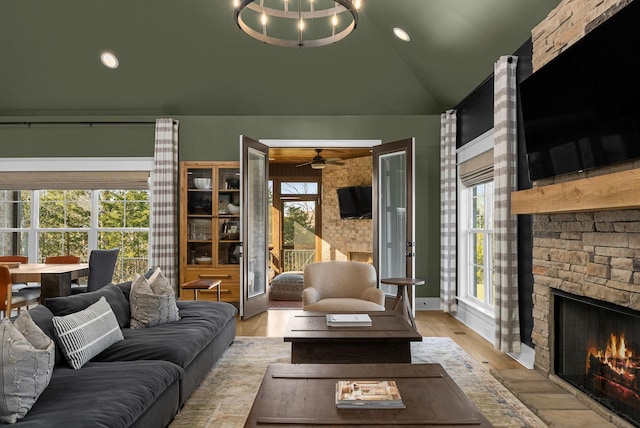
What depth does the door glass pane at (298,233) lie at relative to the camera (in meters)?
10.0

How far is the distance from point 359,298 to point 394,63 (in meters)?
3.09

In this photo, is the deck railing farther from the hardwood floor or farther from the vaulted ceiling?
the vaulted ceiling

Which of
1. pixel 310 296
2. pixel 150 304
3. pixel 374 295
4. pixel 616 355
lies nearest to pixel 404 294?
pixel 374 295

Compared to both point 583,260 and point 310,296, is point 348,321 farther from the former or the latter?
point 583,260

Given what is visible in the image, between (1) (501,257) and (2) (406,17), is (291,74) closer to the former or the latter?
(2) (406,17)

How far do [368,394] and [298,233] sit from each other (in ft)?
26.1

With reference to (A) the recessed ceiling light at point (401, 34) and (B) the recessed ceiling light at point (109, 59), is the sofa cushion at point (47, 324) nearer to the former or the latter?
(B) the recessed ceiling light at point (109, 59)

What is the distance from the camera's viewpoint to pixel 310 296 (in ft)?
15.3

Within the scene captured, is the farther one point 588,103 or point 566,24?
point 566,24

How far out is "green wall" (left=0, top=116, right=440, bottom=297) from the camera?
6.67 m

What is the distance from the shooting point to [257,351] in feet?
14.4

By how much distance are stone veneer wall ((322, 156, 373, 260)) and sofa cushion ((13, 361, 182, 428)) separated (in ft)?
21.6

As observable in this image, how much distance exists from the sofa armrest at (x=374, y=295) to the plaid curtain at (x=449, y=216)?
1.75 meters

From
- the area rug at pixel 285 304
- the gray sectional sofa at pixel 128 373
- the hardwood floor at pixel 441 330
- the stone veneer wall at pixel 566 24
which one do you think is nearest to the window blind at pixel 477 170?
the stone veneer wall at pixel 566 24
